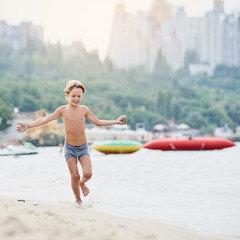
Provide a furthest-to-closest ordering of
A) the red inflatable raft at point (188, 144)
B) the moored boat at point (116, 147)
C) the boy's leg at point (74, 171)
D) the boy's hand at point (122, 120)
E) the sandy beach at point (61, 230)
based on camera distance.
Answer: the red inflatable raft at point (188, 144) → the moored boat at point (116, 147) → the boy's leg at point (74, 171) → the boy's hand at point (122, 120) → the sandy beach at point (61, 230)

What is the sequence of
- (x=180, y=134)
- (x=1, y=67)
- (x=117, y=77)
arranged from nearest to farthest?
(x=180, y=134) → (x=1, y=67) → (x=117, y=77)

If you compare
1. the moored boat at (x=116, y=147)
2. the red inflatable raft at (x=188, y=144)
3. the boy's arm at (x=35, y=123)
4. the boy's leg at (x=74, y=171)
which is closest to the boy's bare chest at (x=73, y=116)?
the boy's arm at (x=35, y=123)

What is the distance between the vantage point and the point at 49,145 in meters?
79.3

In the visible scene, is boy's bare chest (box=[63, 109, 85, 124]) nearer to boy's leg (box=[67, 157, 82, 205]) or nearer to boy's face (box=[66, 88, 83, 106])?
boy's face (box=[66, 88, 83, 106])

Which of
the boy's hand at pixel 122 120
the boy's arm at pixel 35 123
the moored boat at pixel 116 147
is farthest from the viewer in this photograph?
the moored boat at pixel 116 147

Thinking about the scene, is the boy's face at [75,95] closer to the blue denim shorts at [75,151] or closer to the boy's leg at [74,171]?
the blue denim shorts at [75,151]

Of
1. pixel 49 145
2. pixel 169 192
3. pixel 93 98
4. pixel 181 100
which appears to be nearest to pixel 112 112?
pixel 93 98

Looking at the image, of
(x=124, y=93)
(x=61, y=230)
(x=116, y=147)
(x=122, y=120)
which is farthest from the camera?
(x=124, y=93)

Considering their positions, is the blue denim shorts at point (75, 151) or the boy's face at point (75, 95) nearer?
the boy's face at point (75, 95)

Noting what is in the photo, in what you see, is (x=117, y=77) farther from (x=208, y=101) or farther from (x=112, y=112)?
(x=112, y=112)

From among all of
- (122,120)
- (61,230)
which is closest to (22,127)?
(122,120)

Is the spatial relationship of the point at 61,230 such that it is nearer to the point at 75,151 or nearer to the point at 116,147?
the point at 75,151

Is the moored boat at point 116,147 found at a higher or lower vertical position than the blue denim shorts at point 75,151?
lower

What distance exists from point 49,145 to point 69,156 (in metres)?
72.9
